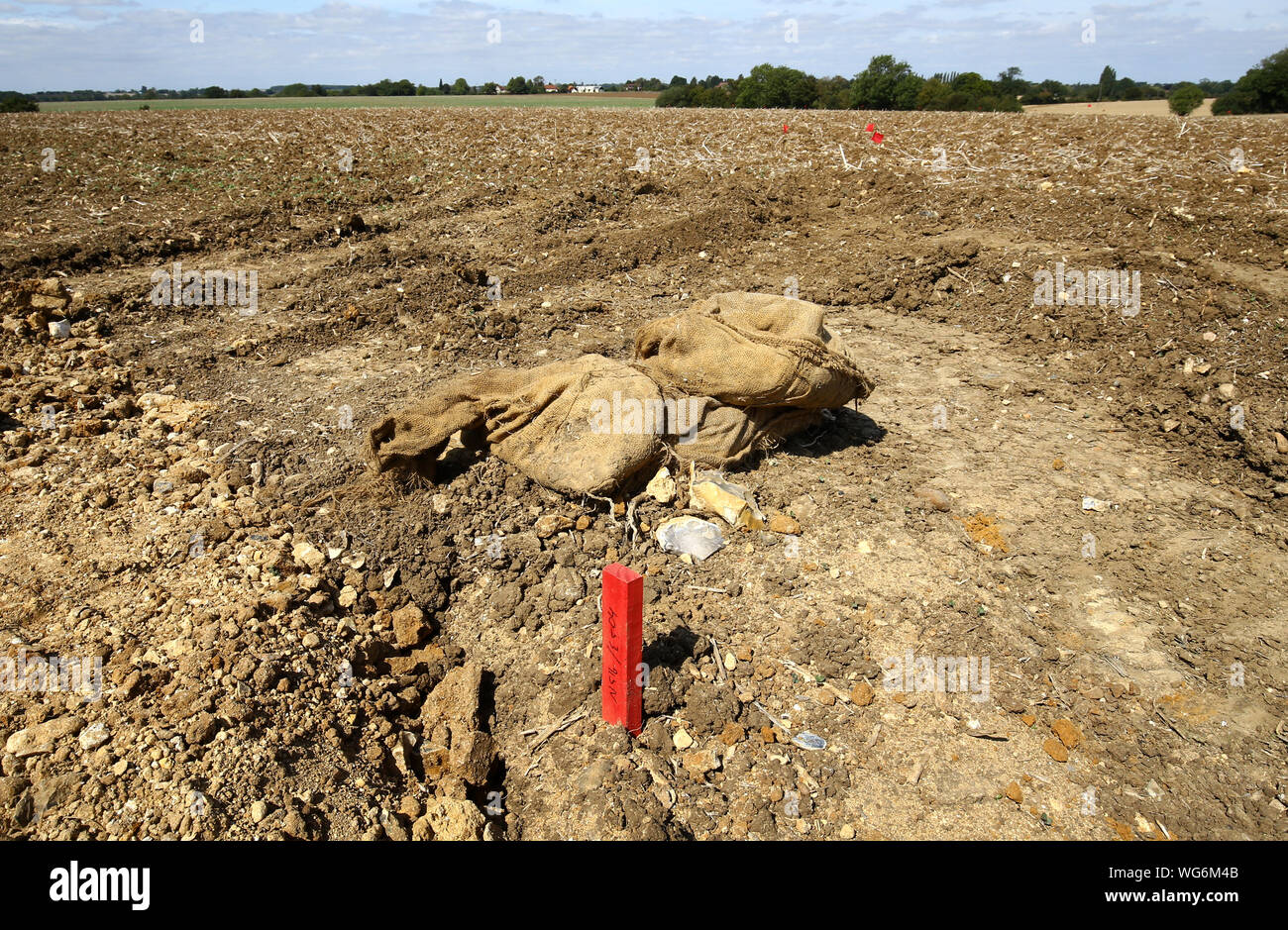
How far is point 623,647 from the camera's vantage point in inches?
103

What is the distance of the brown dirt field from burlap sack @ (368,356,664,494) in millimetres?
211

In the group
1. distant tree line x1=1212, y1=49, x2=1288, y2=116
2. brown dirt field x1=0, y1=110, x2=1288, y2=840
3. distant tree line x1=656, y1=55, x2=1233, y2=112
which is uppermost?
distant tree line x1=656, y1=55, x2=1233, y2=112

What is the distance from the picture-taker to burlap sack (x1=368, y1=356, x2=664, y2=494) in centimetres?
403

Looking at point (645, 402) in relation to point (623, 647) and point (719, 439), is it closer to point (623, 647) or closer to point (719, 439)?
point (719, 439)

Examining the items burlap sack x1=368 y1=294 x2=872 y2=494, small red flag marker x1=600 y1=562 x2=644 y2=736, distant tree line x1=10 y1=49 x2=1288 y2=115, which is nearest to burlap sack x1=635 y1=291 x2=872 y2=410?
burlap sack x1=368 y1=294 x2=872 y2=494

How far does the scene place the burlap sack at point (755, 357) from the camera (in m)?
4.13

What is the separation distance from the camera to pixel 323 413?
4961 millimetres

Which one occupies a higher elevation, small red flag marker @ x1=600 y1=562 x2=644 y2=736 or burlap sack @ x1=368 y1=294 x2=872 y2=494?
burlap sack @ x1=368 y1=294 x2=872 y2=494

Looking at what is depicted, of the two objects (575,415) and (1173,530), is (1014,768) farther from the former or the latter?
(575,415)

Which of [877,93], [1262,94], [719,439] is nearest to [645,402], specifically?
[719,439]

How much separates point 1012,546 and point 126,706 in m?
4.33

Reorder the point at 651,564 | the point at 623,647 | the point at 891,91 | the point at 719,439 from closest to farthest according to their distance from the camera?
the point at 623,647, the point at 651,564, the point at 719,439, the point at 891,91

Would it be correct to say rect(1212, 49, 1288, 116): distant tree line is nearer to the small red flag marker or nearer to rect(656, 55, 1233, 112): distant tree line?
rect(656, 55, 1233, 112): distant tree line

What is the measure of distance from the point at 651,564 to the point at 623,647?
127 centimetres
